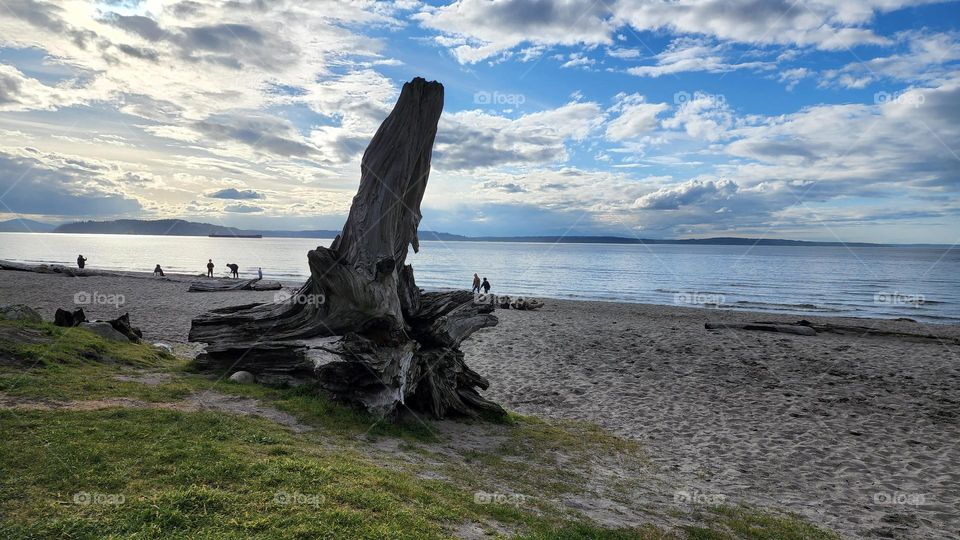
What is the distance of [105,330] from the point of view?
45.8 ft

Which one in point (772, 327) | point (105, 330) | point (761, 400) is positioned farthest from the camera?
point (772, 327)

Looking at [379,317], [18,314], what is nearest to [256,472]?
[379,317]

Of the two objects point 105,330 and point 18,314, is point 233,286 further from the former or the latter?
point 18,314

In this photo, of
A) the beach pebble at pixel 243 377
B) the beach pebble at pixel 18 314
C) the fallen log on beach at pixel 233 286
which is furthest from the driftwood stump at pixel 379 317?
the fallen log on beach at pixel 233 286

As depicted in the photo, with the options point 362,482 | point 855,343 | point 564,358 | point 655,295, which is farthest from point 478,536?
point 655,295

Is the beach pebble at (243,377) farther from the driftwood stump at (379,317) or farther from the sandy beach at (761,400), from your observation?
the sandy beach at (761,400)

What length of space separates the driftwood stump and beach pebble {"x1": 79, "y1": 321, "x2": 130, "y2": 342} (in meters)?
2.46

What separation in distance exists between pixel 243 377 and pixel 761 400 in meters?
14.7

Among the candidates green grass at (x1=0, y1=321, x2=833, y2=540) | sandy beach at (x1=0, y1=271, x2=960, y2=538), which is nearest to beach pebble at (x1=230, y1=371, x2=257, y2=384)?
green grass at (x1=0, y1=321, x2=833, y2=540)

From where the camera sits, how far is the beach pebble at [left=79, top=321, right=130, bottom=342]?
1377 centimetres

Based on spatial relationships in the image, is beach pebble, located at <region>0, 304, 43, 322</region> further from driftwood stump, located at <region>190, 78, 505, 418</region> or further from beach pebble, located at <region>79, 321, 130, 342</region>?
driftwood stump, located at <region>190, 78, 505, 418</region>

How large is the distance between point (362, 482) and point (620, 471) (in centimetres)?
545

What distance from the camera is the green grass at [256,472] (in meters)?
5.18

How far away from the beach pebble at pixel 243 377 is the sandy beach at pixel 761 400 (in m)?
7.17
